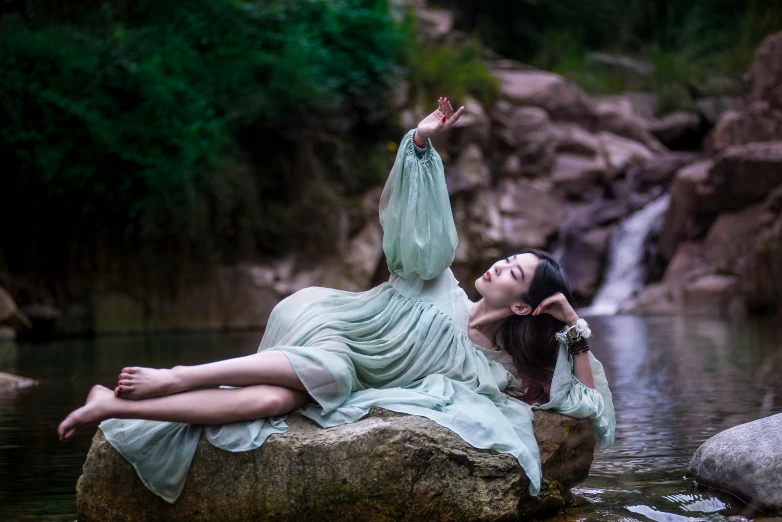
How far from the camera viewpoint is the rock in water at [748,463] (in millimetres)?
3811

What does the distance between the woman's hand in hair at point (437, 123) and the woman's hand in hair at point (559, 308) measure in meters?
0.90

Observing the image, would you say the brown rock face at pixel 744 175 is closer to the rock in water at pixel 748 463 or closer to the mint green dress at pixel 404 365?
the rock in water at pixel 748 463

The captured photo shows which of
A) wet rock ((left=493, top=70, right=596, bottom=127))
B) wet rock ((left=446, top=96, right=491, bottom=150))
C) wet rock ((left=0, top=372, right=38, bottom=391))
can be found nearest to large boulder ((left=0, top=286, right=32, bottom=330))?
wet rock ((left=0, top=372, right=38, bottom=391))

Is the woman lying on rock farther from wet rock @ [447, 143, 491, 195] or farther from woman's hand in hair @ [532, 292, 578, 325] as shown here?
wet rock @ [447, 143, 491, 195]

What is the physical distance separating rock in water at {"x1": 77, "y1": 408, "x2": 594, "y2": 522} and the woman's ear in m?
0.76

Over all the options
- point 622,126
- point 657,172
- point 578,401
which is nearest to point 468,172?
point 657,172

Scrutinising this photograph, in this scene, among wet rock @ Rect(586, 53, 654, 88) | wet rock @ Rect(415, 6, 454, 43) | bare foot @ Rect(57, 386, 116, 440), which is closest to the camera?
bare foot @ Rect(57, 386, 116, 440)

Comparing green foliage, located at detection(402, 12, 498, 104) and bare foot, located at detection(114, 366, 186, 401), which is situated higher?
green foliage, located at detection(402, 12, 498, 104)

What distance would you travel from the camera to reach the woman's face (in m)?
4.10

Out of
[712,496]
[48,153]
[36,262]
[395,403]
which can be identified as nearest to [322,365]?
[395,403]

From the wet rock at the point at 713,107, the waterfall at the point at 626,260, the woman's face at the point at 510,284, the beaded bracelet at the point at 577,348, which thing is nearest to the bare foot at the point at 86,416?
the woman's face at the point at 510,284

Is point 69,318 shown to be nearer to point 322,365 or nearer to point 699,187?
point 699,187

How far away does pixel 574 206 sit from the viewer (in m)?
20.3

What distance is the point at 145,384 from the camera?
3.37 metres
